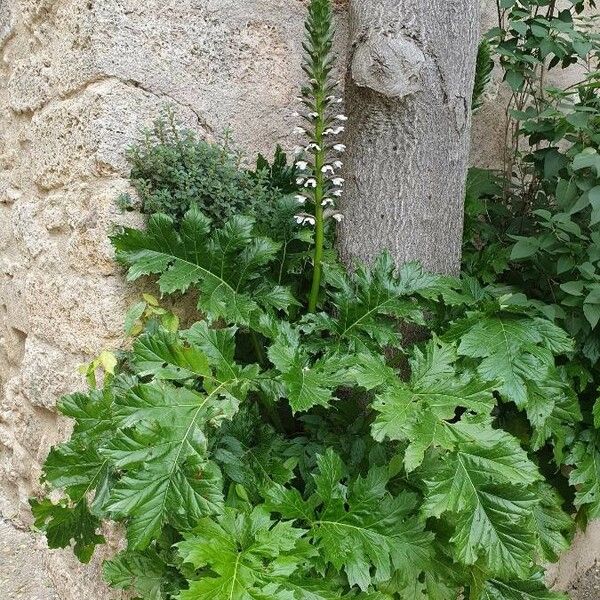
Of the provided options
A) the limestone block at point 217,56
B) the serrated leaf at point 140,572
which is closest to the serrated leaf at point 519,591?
the serrated leaf at point 140,572

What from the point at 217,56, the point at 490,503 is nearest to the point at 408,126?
the point at 217,56

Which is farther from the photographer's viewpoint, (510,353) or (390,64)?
(390,64)

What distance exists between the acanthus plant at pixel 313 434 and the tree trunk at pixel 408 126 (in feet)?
0.44

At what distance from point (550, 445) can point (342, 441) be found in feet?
2.35

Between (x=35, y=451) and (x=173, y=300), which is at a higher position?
(x=173, y=300)

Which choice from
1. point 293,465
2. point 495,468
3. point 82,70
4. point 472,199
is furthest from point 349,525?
point 82,70

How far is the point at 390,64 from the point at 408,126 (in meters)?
0.18

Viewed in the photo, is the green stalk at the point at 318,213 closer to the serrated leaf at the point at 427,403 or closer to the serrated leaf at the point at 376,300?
the serrated leaf at the point at 376,300

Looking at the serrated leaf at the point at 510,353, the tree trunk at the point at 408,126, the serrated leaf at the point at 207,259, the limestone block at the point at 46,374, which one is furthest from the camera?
the limestone block at the point at 46,374

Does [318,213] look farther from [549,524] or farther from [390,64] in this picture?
[549,524]

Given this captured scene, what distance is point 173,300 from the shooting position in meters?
1.73

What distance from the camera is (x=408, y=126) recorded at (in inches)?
66.6

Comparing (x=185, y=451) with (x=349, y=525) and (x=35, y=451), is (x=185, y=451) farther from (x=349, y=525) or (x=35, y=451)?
(x=35, y=451)

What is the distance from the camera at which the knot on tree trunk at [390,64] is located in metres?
1.60
